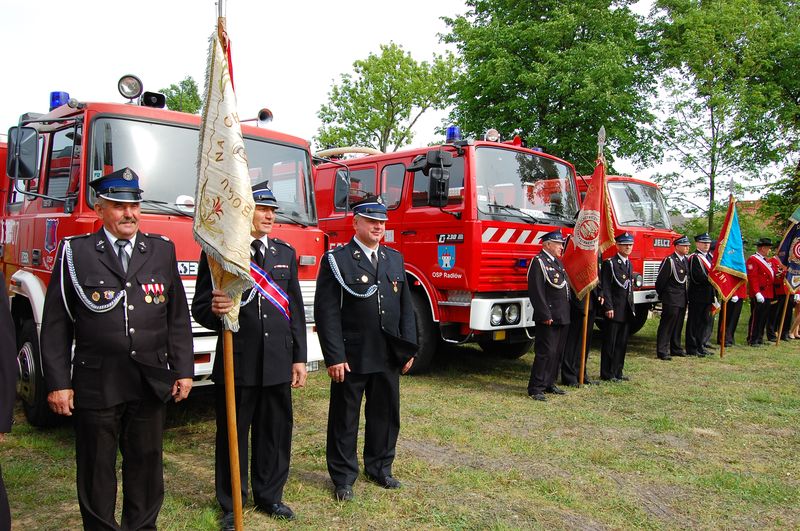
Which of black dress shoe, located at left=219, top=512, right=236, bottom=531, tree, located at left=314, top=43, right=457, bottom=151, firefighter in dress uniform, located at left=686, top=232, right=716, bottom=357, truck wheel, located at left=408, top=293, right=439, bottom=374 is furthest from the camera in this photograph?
tree, located at left=314, top=43, right=457, bottom=151

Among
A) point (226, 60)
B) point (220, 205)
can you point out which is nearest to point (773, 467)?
point (220, 205)

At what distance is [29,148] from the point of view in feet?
14.5

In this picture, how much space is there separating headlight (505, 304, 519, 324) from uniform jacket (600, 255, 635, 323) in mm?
1415

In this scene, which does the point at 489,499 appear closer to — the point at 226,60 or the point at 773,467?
Result: the point at 773,467

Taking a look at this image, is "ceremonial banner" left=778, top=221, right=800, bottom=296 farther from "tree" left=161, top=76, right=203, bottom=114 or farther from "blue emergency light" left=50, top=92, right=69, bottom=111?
"tree" left=161, top=76, right=203, bottom=114

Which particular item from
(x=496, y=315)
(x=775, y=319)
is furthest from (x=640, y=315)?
(x=496, y=315)

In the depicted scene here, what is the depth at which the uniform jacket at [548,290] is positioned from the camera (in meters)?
6.68

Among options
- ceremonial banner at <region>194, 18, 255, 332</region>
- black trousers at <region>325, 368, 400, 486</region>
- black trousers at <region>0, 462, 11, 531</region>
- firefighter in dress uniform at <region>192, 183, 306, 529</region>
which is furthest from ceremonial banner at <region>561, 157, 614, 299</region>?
black trousers at <region>0, 462, 11, 531</region>

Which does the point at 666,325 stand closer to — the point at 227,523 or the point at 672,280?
the point at 672,280

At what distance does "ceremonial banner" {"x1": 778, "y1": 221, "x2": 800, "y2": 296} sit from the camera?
11.4 meters

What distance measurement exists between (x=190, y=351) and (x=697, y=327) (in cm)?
896

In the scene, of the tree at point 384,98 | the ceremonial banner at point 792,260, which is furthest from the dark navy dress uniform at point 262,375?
the tree at point 384,98

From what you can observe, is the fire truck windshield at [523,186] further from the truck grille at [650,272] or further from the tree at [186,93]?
the tree at [186,93]

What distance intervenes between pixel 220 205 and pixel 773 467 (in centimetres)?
453
